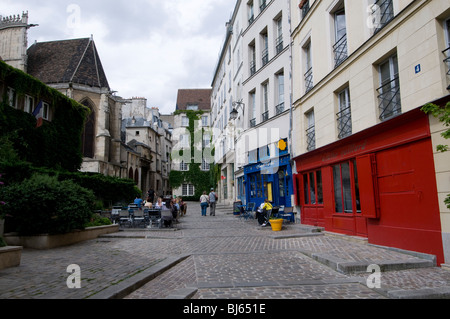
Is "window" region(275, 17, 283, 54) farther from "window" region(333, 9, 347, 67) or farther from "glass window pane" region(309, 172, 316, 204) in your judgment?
"glass window pane" region(309, 172, 316, 204)

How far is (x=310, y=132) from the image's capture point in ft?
41.9

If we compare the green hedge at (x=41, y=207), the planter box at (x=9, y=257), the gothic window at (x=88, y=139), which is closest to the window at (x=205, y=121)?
the gothic window at (x=88, y=139)

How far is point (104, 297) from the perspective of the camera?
4059 millimetres

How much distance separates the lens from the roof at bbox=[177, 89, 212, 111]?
56344mm

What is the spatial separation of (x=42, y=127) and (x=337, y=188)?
61.8 feet

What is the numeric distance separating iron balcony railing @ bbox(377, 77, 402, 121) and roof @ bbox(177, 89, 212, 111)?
47872mm

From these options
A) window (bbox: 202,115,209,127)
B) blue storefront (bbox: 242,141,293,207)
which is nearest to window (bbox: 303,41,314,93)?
blue storefront (bbox: 242,141,293,207)

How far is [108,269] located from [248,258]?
299 centimetres

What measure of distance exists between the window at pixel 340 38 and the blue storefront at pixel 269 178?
205 inches

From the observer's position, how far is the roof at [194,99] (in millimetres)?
56344

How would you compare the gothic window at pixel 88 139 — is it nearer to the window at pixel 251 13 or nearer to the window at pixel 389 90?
the window at pixel 251 13

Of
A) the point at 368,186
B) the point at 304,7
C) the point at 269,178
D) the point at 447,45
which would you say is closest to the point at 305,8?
the point at 304,7

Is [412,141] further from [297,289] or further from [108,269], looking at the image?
[108,269]
